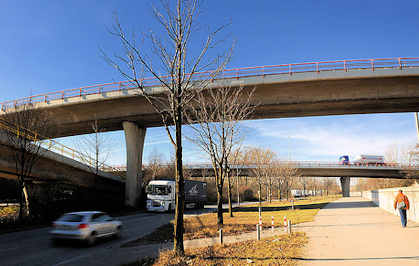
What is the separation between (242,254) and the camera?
7.77m

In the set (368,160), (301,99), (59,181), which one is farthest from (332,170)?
(59,181)

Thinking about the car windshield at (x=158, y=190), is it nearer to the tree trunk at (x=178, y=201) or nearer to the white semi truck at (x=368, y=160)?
the tree trunk at (x=178, y=201)

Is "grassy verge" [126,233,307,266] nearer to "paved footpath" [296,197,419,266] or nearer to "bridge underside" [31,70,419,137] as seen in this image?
"paved footpath" [296,197,419,266]

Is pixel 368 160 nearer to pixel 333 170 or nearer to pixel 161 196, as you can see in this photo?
pixel 333 170

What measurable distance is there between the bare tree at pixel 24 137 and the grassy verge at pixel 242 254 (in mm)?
14321

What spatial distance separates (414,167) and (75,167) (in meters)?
49.9

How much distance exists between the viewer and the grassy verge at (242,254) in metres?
6.88

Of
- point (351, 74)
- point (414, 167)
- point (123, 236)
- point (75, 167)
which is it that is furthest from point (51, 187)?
point (414, 167)

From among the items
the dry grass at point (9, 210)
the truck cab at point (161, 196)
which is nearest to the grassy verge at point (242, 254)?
the dry grass at point (9, 210)

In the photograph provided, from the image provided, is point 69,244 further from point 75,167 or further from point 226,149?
point 75,167

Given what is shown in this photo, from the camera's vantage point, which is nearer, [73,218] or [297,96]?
[73,218]

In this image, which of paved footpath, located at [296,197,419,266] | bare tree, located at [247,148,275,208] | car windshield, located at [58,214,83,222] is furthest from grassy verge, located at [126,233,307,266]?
bare tree, located at [247,148,275,208]

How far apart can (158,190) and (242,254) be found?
2012 cm

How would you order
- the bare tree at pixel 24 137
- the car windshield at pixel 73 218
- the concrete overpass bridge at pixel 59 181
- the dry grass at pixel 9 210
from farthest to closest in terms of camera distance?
the concrete overpass bridge at pixel 59 181
the dry grass at pixel 9 210
the bare tree at pixel 24 137
the car windshield at pixel 73 218
